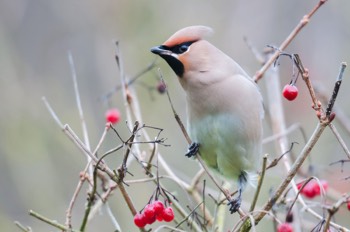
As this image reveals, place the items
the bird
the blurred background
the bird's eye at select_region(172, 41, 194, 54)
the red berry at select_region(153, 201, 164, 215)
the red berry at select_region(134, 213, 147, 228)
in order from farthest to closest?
the blurred background < the bird < the bird's eye at select_region(172, 41, 194, 54) < the red berry at select_region(153, 201, 164, 215) < the red berry at select_region(134, 213, 147, 228)

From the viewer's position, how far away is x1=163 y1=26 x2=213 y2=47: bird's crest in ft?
9.21

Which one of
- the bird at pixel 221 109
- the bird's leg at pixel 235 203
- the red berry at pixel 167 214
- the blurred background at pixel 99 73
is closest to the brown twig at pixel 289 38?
the bird at pixel 221 109

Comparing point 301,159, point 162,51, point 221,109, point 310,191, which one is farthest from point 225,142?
point 301,159

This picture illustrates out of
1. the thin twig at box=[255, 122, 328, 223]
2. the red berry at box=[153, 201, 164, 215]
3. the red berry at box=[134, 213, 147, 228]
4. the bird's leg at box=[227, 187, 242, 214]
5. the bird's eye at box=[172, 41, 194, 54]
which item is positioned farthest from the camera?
the bird's eye at box=[172, 41, 194, 54]

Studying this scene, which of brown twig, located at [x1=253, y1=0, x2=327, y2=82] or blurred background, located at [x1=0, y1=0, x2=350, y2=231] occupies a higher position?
brown twig, located at [x1=253, y1=0, x2=327, y2=82]

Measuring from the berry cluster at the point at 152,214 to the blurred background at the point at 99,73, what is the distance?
1667mm

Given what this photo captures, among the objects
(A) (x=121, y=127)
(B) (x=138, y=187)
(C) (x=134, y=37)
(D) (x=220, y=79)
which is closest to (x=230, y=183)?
(D) (x=220, y=79)

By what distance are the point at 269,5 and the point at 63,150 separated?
2.49m

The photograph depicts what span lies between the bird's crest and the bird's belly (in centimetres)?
39

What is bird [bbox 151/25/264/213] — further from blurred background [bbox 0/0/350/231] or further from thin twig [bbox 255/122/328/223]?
thin twig [bbox 255/122/328/223]

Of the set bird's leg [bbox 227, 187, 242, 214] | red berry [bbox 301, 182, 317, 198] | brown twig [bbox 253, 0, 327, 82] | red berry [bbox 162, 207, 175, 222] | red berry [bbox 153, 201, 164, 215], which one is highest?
brown twig [bbox 253, 0, 327, 82]

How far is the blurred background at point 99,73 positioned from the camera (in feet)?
15.6

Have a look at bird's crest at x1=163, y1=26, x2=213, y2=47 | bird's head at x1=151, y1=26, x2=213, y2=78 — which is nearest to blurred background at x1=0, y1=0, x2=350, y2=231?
bird's head at x1=151, y1=26, x2=213, y2=78

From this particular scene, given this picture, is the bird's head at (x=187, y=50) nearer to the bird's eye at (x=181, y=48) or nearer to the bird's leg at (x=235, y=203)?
the bird's eye at (x=181, y=48)
